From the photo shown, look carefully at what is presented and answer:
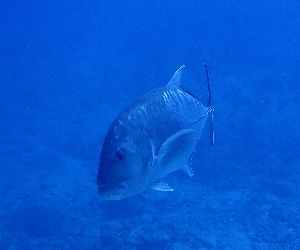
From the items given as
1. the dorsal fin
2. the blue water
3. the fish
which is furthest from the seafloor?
the fish

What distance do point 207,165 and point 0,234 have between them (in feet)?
28.8

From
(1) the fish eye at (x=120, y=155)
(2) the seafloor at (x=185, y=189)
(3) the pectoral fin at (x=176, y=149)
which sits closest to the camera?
(1) the fish eye at (x=120, y=155)

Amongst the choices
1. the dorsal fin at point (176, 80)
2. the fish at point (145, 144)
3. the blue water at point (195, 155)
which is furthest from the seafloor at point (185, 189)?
the fish at point (145, 144)

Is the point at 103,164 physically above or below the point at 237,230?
below

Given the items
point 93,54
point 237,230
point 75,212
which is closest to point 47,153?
point 75,212

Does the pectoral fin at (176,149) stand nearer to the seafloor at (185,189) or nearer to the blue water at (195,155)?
the blue water at (195,155)

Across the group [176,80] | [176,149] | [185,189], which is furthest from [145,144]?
[185,189]

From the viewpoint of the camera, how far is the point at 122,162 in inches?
74.1

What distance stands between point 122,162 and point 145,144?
0.16 meters

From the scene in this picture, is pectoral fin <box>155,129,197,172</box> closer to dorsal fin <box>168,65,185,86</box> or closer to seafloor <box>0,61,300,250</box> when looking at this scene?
dorsal fin <box>168,65,185,86</box>

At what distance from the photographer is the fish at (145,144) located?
189 cm

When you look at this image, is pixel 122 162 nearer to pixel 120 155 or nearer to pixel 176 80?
pixel 120 155

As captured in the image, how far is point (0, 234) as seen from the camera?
40.8ft

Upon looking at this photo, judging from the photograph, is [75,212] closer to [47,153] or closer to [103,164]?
[47,153]
